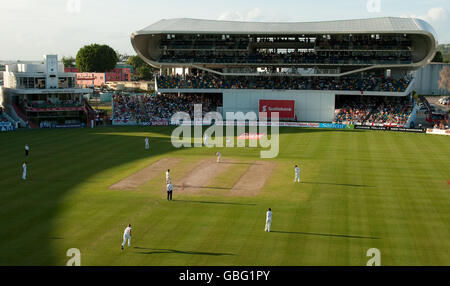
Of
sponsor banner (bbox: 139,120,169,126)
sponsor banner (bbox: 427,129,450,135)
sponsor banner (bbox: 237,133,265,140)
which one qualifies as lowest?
sponsor banner (bbox: 237,133,265,140)

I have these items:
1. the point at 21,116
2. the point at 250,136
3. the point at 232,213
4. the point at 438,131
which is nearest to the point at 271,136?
the point at 250,136

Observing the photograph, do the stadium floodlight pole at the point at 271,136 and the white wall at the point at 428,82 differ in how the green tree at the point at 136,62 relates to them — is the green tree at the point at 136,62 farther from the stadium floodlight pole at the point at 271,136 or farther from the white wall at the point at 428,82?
the stadium floodlight pole at the point at 271,136

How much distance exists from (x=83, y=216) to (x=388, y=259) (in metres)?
15.6

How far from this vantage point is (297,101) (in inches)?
2712

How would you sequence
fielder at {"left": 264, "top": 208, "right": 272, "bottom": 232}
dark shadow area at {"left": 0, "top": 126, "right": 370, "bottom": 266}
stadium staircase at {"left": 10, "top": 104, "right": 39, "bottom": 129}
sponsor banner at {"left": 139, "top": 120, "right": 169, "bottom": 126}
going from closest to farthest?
dark shadow area at {"left": 0, "top": 126, "right": 370, "bottom": 266}
fielder at {"left": 264, "top": 208, "right": 272, "bottom": 232}
stadium staircase at {"left": 10, "top": 104, "right": 39, "bottom": 129}
sponsor banner at {"left": 139, "top": 120, "right": 169, "bottom": 126}

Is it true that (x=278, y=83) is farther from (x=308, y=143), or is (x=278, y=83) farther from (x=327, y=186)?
(x=327, y=186)

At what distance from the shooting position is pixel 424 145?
49.3m

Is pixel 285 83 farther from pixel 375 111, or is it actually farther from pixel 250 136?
pixel 250 136

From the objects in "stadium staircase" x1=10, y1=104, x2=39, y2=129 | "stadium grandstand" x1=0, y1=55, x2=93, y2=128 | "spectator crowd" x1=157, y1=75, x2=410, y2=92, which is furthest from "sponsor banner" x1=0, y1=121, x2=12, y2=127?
"spectator crowd" x1=157, y1=75, x2=410, y2=92

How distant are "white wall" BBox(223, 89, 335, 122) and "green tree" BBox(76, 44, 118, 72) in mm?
80199

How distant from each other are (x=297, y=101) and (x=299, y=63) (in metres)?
6.67

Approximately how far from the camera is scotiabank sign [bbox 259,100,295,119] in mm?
67812

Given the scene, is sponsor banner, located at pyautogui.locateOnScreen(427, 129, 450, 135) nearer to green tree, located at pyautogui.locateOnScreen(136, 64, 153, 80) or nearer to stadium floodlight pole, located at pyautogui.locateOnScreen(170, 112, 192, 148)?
stadium floodlight pole, located at pyautogui.locateOnScreen(170, 112, 192, 148)
